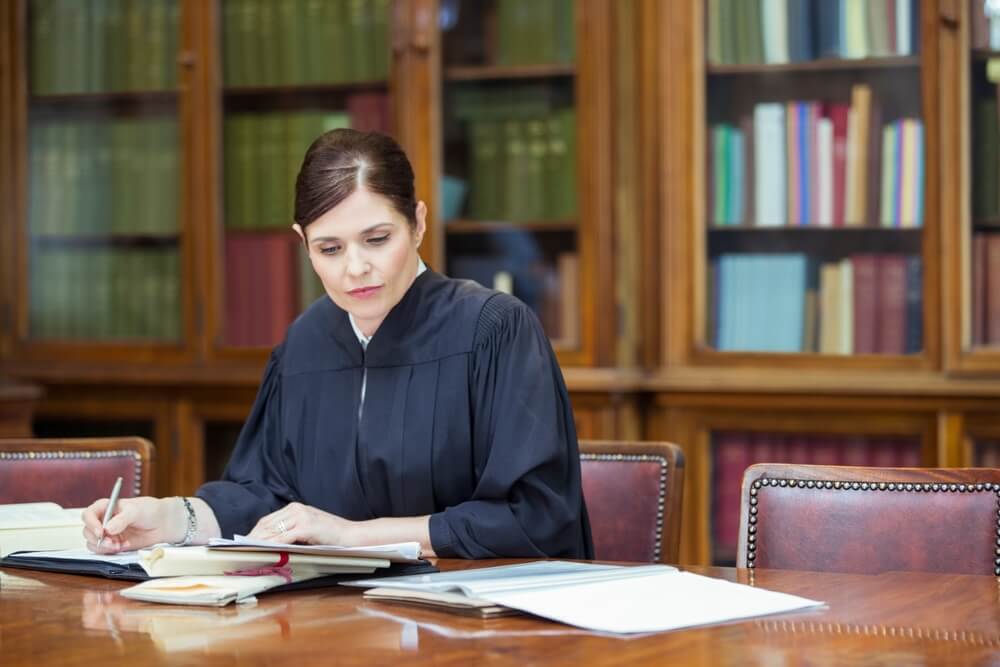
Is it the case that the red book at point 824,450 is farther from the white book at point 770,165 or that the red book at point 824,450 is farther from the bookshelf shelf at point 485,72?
the bookshelf shelf at point 485,72

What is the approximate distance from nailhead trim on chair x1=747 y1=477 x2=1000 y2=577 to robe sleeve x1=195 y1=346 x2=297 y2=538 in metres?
0.74

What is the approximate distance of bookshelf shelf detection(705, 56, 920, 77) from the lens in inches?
142

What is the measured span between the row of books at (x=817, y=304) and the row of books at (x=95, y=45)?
1818mm

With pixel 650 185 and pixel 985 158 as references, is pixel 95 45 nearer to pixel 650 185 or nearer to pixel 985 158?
pixel 650 185

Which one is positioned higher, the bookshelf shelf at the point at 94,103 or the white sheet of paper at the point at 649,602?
the bookshelf shelf at the point at 94,103

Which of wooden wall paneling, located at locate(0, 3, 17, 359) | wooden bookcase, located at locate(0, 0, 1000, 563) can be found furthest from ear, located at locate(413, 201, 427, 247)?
wooden wall paneling, located at locate(0, 3, 17, 359)

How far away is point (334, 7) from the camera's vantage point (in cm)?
410

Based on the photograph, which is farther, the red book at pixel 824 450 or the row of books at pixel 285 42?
the row of books at pixel 285 42

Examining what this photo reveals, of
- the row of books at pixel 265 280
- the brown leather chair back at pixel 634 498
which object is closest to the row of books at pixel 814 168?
the row of books at pixel 265 280

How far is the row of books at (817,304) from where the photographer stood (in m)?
3.63

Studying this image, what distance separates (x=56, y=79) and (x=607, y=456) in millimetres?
2731

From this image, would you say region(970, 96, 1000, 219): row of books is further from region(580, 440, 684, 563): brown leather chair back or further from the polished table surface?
the polished table surface

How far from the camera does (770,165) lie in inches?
149

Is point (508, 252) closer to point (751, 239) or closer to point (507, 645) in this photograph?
point (751, 239)
